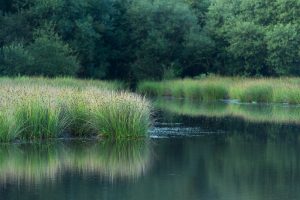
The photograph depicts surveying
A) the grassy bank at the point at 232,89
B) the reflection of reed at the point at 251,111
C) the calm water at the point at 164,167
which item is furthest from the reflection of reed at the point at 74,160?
the grassy bank at the point at 232,89

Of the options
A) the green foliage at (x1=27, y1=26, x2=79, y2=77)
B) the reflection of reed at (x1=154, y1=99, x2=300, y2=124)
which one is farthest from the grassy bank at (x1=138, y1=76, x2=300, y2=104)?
the green foliage at (x1=27, y1=26, x2=79, y2=77)

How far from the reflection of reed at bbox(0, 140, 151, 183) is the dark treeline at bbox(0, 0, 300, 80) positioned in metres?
26.3

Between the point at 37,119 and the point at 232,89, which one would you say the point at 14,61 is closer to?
the point at 232,89

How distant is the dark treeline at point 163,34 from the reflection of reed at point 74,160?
26285mm

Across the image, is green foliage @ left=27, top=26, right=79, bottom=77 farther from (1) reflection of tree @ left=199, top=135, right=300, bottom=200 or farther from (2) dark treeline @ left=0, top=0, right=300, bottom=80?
(1) reflection of tree @ left=199, top=135, right=300, bottom=200

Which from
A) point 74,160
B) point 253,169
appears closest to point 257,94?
point 253,169

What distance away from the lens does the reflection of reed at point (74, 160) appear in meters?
14.4

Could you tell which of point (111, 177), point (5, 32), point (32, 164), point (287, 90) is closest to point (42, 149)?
point (32, 164)

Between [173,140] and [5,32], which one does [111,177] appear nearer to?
[173,140]

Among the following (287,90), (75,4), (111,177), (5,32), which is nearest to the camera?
(111,177)

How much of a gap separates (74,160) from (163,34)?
36127 mm

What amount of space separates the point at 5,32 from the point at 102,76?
8226 millimetres

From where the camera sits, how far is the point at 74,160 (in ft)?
52.5

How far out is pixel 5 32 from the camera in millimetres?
45219
